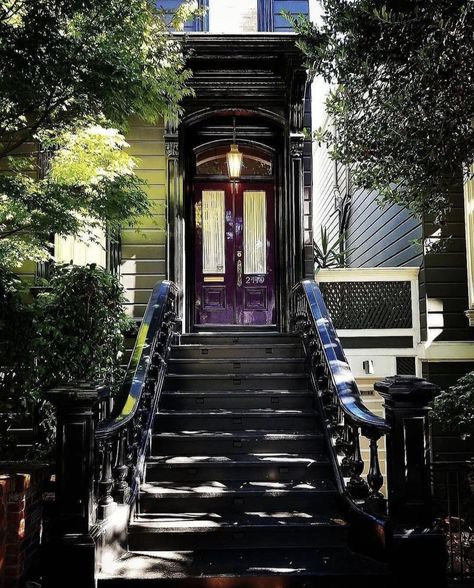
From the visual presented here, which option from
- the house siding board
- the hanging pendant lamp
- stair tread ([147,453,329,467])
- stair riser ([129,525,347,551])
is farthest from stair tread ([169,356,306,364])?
the hanging pendant lamp

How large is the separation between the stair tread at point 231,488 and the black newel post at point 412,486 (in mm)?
974

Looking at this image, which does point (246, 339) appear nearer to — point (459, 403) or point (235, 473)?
point (235, 473)

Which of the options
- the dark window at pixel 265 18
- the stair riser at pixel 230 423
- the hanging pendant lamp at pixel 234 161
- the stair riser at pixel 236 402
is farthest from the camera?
the dark window at pixel 265 18

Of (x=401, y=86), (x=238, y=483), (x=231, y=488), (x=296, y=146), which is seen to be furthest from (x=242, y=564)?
(x=296, y=146)

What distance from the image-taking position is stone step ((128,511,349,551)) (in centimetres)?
419

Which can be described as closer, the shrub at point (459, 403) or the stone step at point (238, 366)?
the shrub at point (459, 403)

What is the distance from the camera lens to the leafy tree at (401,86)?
5.15 m

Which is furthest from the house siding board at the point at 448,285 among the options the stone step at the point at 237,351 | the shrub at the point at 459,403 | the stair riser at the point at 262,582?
the stair riser at the point at 262,582

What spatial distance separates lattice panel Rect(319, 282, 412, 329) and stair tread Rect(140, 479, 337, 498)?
13.0 feet

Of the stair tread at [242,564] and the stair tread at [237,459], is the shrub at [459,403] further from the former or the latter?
the stair tread at [242,564]

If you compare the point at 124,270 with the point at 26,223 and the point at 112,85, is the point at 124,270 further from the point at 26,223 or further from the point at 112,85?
the point at 112,85

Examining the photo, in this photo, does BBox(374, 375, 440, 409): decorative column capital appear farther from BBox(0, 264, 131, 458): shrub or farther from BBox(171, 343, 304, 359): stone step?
BBox(0, 264, 131, 458): shrub

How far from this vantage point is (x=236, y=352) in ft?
22.7

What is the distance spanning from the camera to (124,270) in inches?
344
